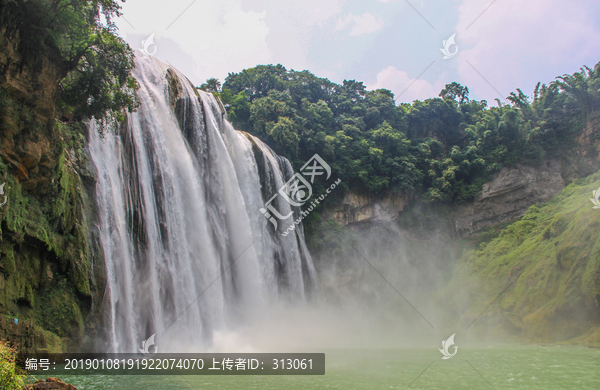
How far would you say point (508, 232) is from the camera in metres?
31.8

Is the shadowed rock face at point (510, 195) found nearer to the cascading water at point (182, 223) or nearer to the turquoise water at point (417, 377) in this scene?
the cascading water at point (182, 223)

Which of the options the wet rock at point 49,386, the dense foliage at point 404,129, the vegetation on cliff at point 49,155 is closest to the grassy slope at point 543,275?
the dense foliage at point 404,129

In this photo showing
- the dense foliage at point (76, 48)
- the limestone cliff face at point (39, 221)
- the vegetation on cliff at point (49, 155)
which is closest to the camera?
the limestone cliff face at point (39, 221)

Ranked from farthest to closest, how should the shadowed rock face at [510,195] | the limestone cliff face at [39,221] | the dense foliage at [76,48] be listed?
the shadowed rock face at [510,195] → the dense foliage at [76,48] → the limestone cliff face at [39,221]

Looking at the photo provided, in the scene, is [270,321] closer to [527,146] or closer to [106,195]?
[106,195]

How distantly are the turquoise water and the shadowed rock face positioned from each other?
20321mm

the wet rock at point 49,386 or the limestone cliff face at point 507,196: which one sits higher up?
the limestone cliff face at point 507,196

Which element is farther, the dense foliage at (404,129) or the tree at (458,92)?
the tree at (458,92)

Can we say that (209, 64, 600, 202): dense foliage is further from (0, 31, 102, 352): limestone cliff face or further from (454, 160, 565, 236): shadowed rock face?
(0, 31, 102, 352): limestone cliff face

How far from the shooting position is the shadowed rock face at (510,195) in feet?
111

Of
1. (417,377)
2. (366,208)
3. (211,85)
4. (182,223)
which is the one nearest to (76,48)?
(182,223)

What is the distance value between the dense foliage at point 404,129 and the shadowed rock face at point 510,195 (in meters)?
0.89

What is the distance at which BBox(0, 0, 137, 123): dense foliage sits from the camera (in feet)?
35.0

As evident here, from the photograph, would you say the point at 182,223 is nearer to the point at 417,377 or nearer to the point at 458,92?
the point at 417,377
